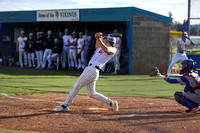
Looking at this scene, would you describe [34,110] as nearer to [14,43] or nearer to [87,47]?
[87,47]

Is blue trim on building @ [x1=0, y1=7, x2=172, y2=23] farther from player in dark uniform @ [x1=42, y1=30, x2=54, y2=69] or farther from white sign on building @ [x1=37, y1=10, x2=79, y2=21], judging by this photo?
player in dark uniform @ [x1=42, y1=30, x2=54, y2=69]

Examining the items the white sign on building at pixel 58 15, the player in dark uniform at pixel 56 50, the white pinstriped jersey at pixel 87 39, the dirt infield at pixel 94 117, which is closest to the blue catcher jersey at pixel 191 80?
the dirt infield at pixel 94 117

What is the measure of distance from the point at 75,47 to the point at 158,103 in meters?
10.6

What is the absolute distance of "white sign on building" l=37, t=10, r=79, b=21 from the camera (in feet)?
60.9

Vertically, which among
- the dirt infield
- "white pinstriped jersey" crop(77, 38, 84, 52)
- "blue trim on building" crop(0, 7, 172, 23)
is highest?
"blue trim on building" crop(0, 7, 172, 23)

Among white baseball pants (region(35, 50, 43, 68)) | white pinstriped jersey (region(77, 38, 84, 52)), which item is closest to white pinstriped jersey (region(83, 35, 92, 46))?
white pinstriped jersey (region(77, 38, 84, 52))

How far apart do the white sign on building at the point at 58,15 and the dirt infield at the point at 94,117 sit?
10.8 m

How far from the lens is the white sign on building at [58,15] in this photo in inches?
731

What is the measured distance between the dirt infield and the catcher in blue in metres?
0.25

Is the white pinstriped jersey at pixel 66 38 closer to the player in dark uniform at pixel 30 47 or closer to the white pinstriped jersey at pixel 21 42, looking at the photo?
the player in dark uniform at pixel 30 47

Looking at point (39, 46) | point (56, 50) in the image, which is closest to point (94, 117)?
point (56, 50)

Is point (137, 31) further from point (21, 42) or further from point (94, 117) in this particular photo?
point (94, 117)

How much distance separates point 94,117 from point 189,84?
2.15 metres

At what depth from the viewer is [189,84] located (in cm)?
656
